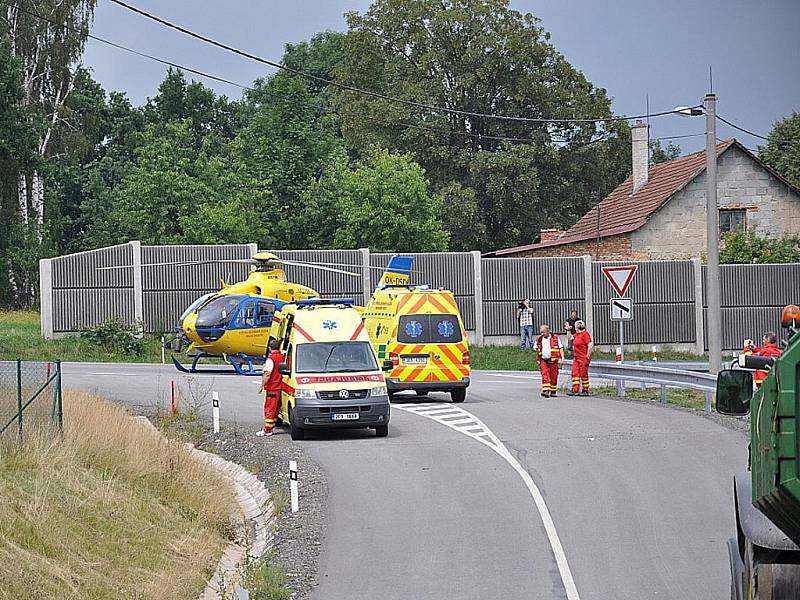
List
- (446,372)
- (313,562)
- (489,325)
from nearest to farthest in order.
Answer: (313,562)
(446,372)
(489,325)

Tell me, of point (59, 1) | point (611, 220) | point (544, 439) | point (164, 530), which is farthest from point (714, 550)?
point (59, 1)

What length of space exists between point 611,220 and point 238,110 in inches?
1663

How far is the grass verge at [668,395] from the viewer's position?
84.8ft

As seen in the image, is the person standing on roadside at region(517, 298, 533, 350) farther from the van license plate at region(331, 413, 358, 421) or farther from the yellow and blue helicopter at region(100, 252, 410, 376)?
the van license plate at region(331, 413, 358, 421)

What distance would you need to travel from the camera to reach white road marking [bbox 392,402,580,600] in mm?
11391

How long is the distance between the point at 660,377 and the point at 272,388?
874 centimetres

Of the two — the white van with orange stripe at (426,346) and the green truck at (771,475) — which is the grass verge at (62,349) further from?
the green truck at (771,475)

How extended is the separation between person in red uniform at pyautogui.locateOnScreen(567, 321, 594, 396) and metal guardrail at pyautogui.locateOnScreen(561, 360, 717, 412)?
0.53 metres

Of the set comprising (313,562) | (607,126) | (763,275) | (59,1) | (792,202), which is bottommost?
(313,562)

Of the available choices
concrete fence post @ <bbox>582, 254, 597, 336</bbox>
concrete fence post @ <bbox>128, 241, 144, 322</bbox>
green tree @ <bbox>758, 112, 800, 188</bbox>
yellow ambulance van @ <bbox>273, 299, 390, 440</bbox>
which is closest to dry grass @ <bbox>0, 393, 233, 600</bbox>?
yellow ambulance van @ <bbox>273, 299, 390, 440</bbox>

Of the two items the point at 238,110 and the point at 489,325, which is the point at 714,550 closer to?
the point at 489,325

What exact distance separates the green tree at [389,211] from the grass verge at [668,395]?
20.5 metres

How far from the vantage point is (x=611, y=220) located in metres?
51.1

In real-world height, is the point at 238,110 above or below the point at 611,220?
above
